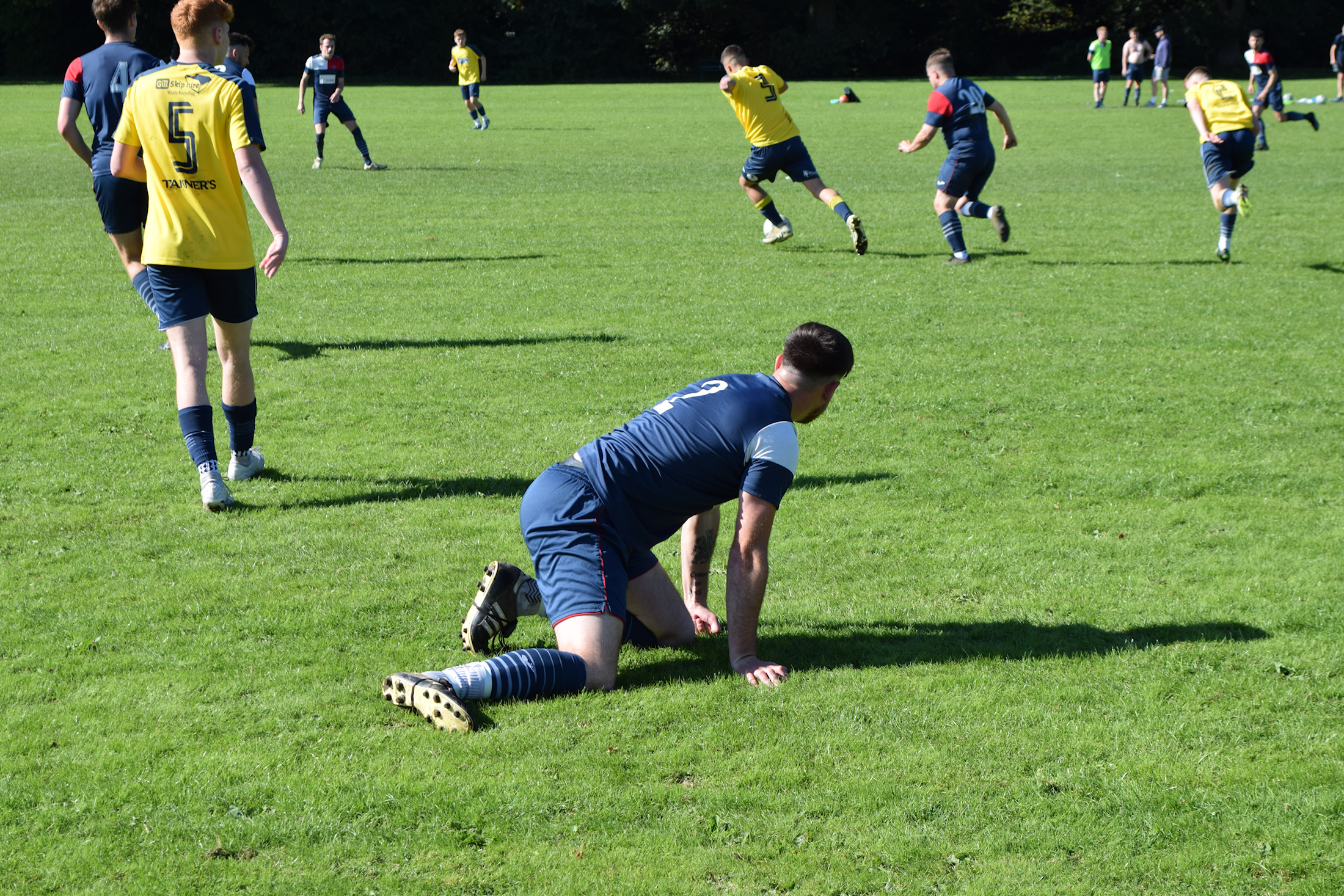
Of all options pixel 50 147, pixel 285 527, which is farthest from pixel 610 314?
pixel 50 147

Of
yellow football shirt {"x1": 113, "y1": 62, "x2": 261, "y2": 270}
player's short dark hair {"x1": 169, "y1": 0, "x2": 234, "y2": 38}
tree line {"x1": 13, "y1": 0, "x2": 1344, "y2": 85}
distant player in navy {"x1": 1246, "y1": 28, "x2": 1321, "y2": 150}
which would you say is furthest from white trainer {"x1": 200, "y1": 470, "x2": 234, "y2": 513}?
tree line {"x1": 13, "y1": 0, "x2": 1344, "y2": 85}

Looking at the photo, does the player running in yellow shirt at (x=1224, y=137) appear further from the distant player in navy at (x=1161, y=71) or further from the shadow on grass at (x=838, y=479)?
the distant player in navy at (x=1161, y=71)

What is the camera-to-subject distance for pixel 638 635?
15.4ft

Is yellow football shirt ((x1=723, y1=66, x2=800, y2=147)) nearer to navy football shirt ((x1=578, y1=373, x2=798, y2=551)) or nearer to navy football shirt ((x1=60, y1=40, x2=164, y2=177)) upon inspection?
navy football shirt ((x1=60, y1=40, x2=164, y2=177))

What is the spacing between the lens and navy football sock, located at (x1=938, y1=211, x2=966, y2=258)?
1266 cm

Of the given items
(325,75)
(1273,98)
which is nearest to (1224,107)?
(325,75)

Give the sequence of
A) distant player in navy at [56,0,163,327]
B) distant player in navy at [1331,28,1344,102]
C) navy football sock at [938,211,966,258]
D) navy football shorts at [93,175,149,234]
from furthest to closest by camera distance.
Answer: distant player in navy at [1331,28,1344,102] < navy football sock at [938,211,966,258] < navy football shorts at [93,175,149,234] < distant player in navy at [56,0,163,327]

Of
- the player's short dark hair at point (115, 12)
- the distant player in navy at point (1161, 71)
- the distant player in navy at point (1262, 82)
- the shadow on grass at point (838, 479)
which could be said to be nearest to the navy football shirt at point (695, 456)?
the shadow on grass at point (838, 479)

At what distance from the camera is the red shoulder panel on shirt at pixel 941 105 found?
1216cm

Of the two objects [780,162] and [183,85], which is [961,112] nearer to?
[780,162]

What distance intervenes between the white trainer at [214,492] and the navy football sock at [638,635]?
8.08 ft

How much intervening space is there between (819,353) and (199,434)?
3.39 m

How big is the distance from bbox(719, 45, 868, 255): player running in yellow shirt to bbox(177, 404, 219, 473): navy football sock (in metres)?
8.36

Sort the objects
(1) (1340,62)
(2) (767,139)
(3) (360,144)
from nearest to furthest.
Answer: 1. (2) (767,139)
2. (3) (360,144)
3. (1) (1340,62)
